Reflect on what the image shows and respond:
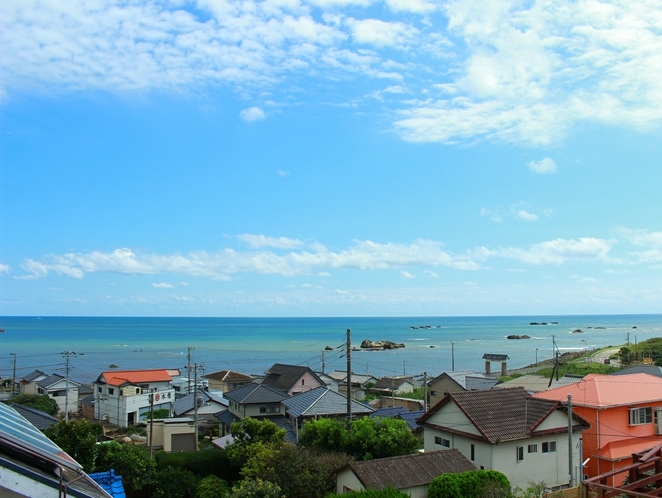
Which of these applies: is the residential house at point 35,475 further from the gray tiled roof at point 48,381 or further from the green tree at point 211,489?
the gray tiled roof at point 48,381

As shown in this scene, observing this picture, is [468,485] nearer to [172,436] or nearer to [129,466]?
[129,466]

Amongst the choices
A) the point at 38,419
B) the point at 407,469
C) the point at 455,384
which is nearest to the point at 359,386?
the point at 455,384

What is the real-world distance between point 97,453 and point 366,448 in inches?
439

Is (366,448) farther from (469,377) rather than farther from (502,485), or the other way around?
(469,377)

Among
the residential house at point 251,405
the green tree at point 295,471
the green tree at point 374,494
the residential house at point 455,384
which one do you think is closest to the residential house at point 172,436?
the residential house at point 251,405

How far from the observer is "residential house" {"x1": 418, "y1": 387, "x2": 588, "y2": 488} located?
2161cm

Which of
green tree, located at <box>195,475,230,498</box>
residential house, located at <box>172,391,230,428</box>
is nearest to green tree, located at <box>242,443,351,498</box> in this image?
green tree, located at <box>195,475,230,498</box>

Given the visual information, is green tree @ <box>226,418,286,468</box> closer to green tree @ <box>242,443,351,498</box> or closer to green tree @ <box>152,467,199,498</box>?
green tree @ <box>242,443,351,498</box>

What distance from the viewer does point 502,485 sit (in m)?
18.0

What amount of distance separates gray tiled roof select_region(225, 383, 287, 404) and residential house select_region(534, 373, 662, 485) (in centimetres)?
1929

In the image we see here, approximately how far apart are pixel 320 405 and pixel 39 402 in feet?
97.0

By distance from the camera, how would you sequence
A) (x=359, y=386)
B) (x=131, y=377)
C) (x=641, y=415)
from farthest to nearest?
(x=359, y=386) < (x=131, y=377) < (x=641, y=415)

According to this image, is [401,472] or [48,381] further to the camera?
[48,381]

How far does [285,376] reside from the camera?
47594 mm
